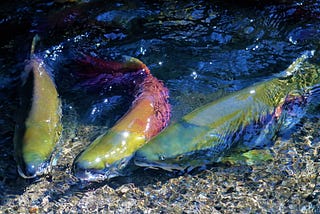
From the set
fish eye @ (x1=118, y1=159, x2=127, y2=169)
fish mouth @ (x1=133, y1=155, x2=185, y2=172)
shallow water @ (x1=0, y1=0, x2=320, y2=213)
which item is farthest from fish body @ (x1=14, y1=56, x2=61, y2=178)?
fish mouth @ (x1=133, y1=155, x2=185, y2=172)

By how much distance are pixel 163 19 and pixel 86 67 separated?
3.01 feet

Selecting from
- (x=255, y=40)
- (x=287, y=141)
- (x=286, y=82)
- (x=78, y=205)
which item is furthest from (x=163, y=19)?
(x=78, y=205)

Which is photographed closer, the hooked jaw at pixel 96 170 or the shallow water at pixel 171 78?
the hooked jaw at pixel 96 170

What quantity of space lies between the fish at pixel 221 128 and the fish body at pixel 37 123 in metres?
0.52

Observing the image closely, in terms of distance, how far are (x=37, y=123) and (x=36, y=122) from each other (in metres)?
0.01

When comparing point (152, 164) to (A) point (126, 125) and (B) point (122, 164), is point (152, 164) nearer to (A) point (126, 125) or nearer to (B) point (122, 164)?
(B) point (122, 164)

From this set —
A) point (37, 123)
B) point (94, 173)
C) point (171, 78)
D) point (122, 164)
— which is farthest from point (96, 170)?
point (171, 78)

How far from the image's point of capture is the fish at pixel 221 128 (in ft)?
8.53

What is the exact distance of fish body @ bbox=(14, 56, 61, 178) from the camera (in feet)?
8.84

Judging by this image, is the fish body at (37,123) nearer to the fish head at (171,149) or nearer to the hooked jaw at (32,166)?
the hooked jaw at (32,166)

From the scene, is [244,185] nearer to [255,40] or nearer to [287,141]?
[287,141]

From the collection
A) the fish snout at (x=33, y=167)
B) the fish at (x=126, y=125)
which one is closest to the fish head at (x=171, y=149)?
the fish at (x=126, y=125)

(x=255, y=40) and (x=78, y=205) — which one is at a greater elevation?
(x=255, y=40)

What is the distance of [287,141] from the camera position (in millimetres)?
2963
